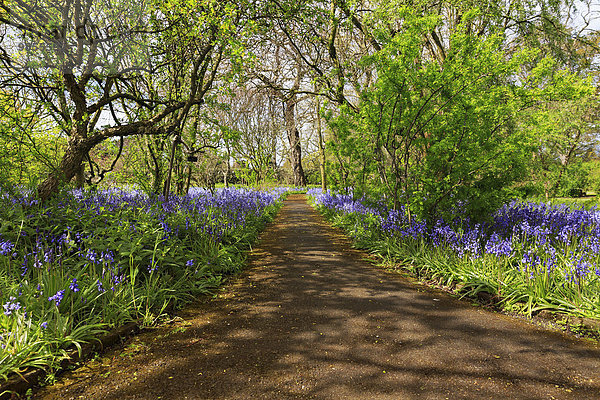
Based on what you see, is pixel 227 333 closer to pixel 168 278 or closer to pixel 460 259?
pixel 168 278

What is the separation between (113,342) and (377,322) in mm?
2554

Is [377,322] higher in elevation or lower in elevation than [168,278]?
lower

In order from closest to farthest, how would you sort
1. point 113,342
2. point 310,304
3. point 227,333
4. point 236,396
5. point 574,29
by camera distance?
point 236,396, point 113,342, point 227,333, point 310,304, point 574,29

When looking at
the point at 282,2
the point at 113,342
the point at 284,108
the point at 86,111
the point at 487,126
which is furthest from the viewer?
the point at 284,108

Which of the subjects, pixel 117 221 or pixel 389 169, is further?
pixel 389 169

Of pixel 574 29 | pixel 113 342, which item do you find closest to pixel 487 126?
pixel 113 342

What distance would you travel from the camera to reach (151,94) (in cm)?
739

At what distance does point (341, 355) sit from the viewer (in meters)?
2.49

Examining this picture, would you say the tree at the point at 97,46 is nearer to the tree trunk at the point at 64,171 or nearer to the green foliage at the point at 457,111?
the tree trunk at the point at 64,171

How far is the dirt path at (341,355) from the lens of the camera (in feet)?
6.74

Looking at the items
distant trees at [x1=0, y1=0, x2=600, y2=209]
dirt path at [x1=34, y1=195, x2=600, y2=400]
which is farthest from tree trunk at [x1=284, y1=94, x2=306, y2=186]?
dirt path at [x1=34, y1=195, x2=600, y2=400]

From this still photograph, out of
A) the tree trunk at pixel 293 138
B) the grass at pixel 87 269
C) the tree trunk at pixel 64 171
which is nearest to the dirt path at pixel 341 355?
the grass at pixel 87 269

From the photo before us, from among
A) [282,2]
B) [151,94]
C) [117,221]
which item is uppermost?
[282,2]

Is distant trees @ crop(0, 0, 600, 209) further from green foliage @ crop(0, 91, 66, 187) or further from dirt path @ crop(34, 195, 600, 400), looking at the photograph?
dirt path @ crop(34, 195, 600, 400)
